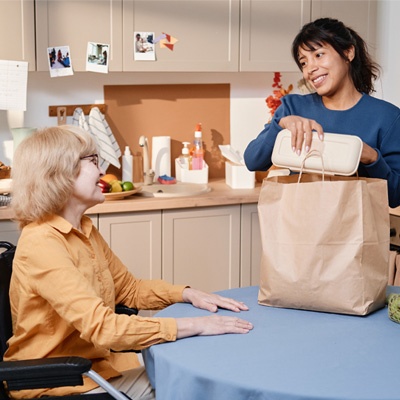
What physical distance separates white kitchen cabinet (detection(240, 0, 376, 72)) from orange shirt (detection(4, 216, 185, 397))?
2.00m

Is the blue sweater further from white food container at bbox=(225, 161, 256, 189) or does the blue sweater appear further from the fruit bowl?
white food container at bbox=(225, 161, 256, 189)

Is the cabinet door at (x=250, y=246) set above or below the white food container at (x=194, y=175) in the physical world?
below

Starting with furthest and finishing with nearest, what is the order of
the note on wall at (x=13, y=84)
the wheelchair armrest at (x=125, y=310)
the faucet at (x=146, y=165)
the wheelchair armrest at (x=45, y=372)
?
the faucet at (x=146, y=165) < the note on wall at (x=13, y=84) < the wheelchair armrest at (x=125, y=310) < the wheelchair armrest at (x=45, y=372)

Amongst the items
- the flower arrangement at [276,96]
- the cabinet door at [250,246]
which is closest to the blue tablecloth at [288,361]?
the cabinet door at [250,246]

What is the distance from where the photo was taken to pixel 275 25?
402cm

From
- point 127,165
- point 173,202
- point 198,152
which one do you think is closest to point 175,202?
point 173,202

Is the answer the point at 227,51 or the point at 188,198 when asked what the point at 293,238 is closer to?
the point at 188,198

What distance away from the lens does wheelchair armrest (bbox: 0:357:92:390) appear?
1.78 m

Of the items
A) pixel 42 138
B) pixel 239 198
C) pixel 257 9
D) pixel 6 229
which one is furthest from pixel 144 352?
pixel 257 9

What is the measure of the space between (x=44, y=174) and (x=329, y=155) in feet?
2.44

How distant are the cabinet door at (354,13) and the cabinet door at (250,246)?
1089 millimetres

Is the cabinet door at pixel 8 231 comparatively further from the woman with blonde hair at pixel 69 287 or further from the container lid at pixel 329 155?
the container lid at pixel 329 155

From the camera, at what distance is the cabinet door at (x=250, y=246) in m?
3.89

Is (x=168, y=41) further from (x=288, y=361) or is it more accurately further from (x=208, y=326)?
(x=288, y=361)
